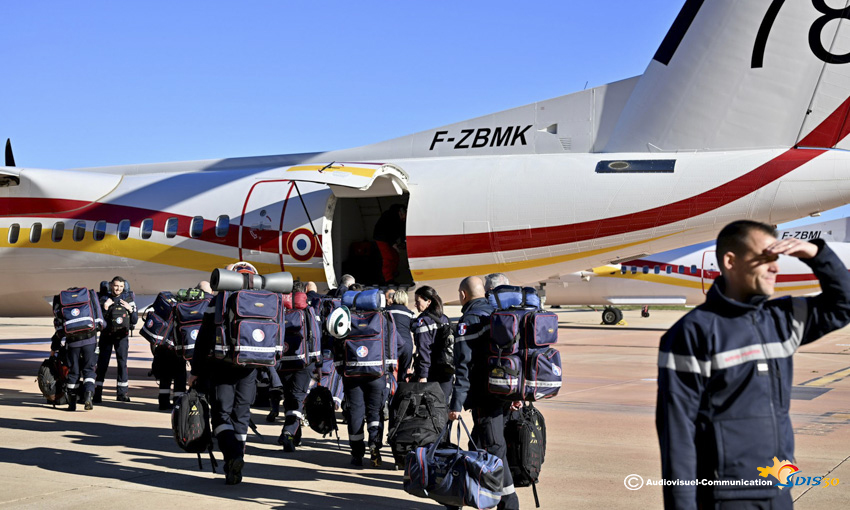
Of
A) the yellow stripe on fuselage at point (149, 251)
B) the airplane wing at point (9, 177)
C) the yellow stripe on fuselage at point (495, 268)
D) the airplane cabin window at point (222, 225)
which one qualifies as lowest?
the yellow stripe on fuselage at point (495, 268)

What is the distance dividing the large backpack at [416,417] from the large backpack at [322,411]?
1297mm

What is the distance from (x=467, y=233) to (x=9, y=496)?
A: 26.4 feet

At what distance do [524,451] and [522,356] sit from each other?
0.73m

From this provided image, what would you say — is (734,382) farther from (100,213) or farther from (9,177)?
(9,177)

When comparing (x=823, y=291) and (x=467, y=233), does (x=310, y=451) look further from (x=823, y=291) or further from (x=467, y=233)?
(x=823, y=291)

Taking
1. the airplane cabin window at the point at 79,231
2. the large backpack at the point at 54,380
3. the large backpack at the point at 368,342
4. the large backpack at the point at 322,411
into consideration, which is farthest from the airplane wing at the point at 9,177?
the large backpack at the point at 368,342

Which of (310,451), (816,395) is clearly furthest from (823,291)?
(816,395)

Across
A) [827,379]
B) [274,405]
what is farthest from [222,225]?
[827,379]

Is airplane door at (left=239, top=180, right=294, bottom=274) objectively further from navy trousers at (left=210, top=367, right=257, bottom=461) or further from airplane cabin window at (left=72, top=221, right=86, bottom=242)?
navy trousers at (left=210, top=367, right=257, bottom=461)

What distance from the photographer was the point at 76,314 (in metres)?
11.5

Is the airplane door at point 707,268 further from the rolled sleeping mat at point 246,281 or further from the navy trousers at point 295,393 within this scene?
the rolled sleeping mat at point 246,281

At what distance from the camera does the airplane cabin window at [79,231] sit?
52.6 feet

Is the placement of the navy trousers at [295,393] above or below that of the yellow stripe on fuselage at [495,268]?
below

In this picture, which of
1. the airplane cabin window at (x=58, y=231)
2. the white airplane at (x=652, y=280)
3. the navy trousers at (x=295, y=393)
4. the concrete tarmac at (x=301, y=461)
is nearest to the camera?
the concrete tarmac at (x=301, y=461)
